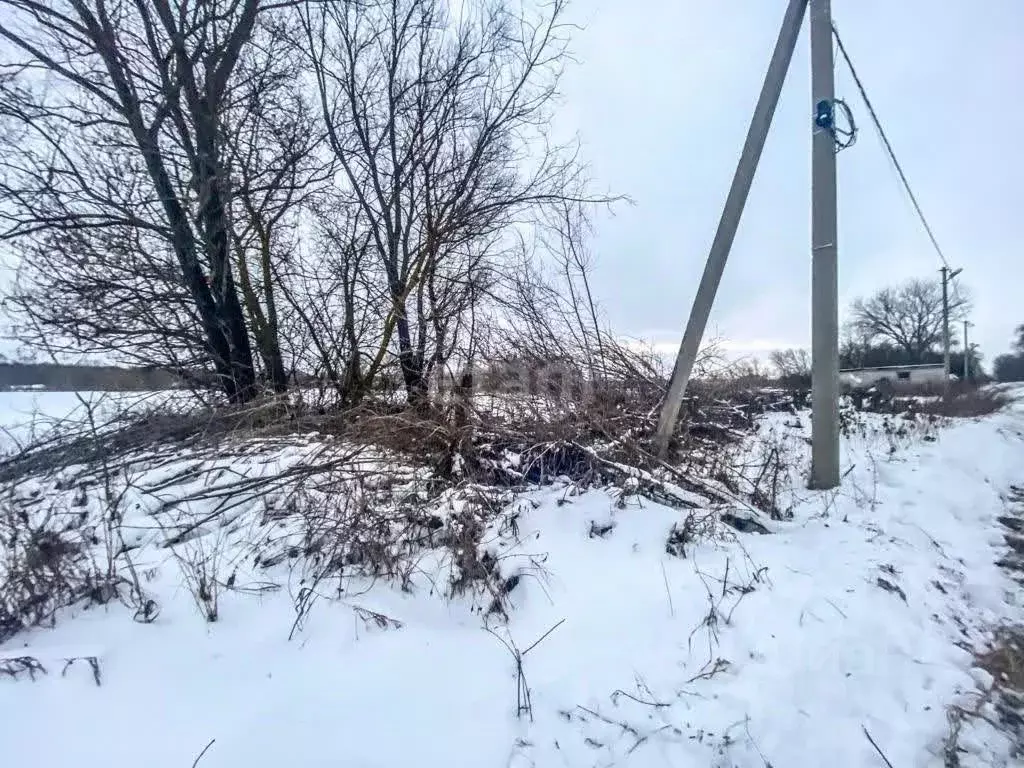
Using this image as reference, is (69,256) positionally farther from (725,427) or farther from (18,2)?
(725,427)

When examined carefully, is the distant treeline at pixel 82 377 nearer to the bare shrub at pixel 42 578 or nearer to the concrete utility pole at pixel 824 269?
the bare shrub at pixel 42 578

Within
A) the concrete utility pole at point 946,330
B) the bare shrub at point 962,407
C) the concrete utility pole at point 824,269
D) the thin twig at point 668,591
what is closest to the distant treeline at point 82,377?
the thin twig at point 668,591

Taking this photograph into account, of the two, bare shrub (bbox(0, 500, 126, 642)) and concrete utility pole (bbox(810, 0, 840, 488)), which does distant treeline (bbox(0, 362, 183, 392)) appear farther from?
concrete utility pole (bbox(810, 0, 840, 488))

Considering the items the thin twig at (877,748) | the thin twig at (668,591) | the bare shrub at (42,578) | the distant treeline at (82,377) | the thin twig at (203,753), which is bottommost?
the thin twig at (877,748)

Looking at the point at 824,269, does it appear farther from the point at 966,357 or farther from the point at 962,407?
the point at 966,357

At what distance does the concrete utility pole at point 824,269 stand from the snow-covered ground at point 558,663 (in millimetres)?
1301

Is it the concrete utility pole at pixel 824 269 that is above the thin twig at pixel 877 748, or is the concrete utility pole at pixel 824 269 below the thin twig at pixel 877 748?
above

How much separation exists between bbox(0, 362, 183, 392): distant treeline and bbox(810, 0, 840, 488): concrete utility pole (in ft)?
24.1

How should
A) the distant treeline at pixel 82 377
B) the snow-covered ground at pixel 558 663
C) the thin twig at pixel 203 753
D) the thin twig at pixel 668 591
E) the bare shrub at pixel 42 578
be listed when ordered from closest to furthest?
the thin twig at pixel 203 753
the snow-covered ground at pixel 558 663
the bare shrub at pixel 42 578
the thin twig at pixel 668 591
the distant treeline at pixel 82 377

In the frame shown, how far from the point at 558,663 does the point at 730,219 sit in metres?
4.33

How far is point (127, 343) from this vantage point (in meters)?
6.94

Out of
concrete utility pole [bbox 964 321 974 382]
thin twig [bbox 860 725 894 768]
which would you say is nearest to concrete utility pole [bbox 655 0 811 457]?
thin twig [bbox 860 725 894 768]

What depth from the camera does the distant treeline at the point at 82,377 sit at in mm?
5620

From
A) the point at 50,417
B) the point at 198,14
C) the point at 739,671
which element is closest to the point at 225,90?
the point at 198,14
